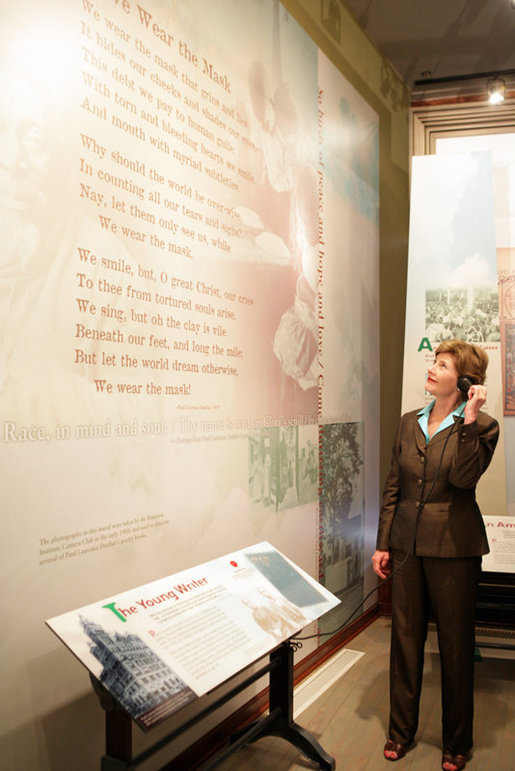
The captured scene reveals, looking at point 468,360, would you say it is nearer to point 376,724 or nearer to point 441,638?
point 441,638

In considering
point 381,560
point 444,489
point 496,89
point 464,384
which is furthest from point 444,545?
point 496,89

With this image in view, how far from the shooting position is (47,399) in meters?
1.96

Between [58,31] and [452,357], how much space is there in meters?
1.89

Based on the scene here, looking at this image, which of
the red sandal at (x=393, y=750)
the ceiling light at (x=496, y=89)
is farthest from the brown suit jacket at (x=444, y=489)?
the ceiling light at (x=496, y=89)

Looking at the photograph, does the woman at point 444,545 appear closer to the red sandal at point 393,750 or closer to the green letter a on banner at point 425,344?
the red sandal at point 393,750

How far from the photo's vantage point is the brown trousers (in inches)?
106

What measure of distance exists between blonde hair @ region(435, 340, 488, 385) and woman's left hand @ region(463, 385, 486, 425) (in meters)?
0.17

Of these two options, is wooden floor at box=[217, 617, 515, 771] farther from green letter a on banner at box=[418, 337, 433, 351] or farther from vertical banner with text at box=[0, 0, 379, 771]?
green letter a on banner at box=[418, 337, 433, 351]

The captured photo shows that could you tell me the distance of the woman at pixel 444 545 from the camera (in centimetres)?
268

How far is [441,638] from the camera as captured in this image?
273 cm

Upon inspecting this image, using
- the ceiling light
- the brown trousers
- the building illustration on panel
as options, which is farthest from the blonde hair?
the ceiling light

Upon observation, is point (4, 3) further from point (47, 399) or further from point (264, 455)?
point (264, 455)

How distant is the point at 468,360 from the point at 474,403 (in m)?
0.27

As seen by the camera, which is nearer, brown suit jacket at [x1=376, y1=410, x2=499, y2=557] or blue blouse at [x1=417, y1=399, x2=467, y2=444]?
brown suit jacket at [x1=376, y1=410, x2=499, y2=557]
